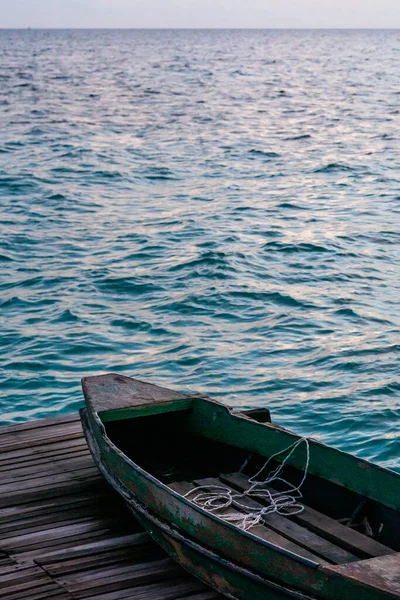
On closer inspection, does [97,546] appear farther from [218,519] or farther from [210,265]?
[210,265]

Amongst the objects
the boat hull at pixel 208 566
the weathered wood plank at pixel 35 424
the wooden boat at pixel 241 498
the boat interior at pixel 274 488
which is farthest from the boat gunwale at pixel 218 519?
the weathered wood plank at pixel 35 424

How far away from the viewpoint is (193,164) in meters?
28.6

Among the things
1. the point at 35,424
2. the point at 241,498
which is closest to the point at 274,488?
the point at 241,498

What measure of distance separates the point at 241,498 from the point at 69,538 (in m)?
1.27

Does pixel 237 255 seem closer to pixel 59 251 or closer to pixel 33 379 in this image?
pixel 59 251

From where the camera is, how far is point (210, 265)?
1736cm

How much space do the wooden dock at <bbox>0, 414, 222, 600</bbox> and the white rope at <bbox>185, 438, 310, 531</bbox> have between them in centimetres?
52

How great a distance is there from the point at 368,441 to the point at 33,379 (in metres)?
4.40

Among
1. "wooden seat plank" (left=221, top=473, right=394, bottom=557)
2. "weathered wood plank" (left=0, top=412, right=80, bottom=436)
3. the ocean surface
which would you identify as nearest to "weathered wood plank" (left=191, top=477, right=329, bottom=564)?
"wooden seat plank" (left=221, top=473, right=394, bottom=557)

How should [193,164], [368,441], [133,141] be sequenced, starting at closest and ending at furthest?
[368,441]
[193,164]
[133,141]

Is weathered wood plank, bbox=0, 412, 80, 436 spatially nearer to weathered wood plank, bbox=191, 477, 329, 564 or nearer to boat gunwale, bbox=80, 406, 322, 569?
boat gunwale, bbox=80, 406, 322, 569

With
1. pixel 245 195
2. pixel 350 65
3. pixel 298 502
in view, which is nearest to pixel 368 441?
pixel 298 502

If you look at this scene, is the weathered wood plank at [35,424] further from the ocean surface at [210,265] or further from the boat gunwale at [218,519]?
the ocean surface at [210,265]

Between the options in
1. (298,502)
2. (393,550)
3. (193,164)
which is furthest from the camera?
(193,164)
